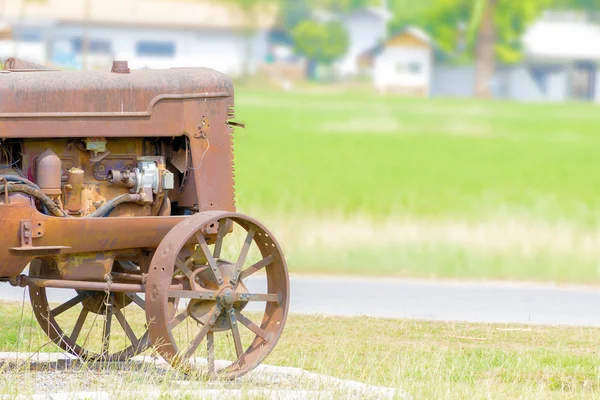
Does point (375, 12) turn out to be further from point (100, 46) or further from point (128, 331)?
point (128, 331)

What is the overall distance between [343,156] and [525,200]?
7.80 metres

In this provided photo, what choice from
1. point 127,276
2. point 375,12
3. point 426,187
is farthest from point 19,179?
point 375,12

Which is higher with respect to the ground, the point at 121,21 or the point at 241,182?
the point at 121,21

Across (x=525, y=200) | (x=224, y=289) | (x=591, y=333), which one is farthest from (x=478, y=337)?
(x=525, y=200)

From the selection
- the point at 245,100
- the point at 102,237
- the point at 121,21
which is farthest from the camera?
the point at 121,21

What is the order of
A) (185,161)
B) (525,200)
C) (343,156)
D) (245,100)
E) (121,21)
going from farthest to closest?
(121,21)
(245,100)
(343,156)
(525,200)
(185,161)

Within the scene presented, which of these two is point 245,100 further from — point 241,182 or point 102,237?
point 102,237

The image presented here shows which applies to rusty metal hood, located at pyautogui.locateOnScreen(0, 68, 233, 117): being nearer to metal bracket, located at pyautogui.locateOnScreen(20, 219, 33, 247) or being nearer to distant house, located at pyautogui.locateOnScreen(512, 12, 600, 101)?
metal bracket, located at pyautogui.locateOnScreen(20, 219, 33, 247)

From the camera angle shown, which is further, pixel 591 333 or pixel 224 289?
pixel 591 333

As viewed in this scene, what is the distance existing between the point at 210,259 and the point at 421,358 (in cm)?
153

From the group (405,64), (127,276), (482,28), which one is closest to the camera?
(127,276)

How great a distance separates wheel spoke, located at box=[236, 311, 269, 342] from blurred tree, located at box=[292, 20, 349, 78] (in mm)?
58234

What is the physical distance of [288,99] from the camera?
44.9 m

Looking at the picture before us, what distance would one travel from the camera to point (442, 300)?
10555 mm
